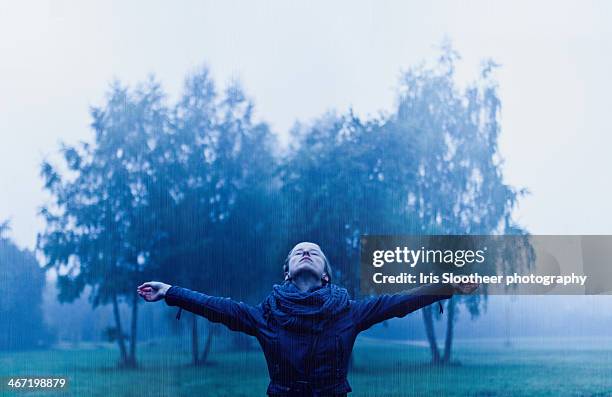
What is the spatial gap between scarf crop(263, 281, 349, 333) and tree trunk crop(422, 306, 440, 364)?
597 millimetres

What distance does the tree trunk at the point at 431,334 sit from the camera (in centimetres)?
400

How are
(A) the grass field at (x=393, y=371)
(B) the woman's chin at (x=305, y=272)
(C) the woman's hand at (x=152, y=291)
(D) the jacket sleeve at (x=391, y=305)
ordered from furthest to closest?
(A) the grass field at (x=393, y=371) → (B) the woman's chin at (x=305, y=272) → (D) the jacket sleeve at (x=391, y=305) → (C) the woman's hand at (x=152, y=291)

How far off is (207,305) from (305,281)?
19.0 inches

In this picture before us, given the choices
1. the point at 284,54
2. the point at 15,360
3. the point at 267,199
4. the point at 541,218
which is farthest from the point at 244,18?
the point at 15,360

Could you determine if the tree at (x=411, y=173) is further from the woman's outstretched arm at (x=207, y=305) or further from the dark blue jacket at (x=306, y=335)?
the woman's outstretched arm at (x=207, y=305)

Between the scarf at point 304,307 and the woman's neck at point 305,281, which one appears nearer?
the scarf at point 304,307

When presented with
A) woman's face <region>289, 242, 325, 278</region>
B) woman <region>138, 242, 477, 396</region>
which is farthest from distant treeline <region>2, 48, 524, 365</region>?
woman <region>138, 242, 477, 396</region>

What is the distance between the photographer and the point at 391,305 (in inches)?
140

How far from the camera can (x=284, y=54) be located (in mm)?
4164

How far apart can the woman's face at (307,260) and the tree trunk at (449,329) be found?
73 cm

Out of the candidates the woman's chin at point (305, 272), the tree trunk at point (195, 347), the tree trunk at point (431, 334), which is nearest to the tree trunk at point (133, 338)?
the tree trunk at point (195, 347)

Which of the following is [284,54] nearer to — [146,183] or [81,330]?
[146,183]

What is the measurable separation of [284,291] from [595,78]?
2004 millimetres

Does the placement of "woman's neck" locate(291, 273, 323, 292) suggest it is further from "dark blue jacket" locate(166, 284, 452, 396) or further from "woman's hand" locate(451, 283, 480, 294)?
"woman's hand" locate(451, 283, 480, 294)
